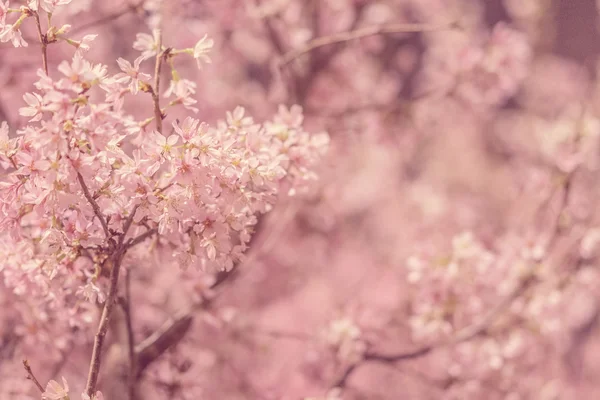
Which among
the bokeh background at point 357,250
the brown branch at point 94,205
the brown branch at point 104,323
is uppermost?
the bokeh background at point 357,250

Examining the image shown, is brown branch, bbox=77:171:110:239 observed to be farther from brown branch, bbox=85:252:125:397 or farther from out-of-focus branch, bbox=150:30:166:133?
out-of-focus branch, bbox=150:30:166:133

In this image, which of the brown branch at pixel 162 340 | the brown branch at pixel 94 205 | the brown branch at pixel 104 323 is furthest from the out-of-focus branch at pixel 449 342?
the brown branch at pixel 94 205

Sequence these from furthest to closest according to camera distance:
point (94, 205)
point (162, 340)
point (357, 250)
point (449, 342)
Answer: point (357, 250)
point (449, 342)
point (162, 340)
point (94, 205)

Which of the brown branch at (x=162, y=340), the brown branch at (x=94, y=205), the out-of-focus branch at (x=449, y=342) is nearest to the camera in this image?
the brown branch at (x=94, y=205)

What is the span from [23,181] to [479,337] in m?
2.05

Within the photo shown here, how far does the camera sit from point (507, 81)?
2.93m

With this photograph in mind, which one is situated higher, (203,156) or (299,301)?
(299,301)

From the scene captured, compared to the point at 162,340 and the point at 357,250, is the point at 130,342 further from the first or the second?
the point at 357,250

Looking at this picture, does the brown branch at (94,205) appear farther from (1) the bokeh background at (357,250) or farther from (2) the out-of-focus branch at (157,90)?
(1) the bokeh background at (357,250)

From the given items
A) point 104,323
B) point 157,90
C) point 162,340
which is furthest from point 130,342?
point 157,90

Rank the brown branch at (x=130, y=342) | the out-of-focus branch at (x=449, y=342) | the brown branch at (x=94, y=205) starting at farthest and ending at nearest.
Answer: the out-of-focus branch at (x=449, y=342)
the brown branch at (x=130, y=342)
the brown branch at (x=94, y=205)

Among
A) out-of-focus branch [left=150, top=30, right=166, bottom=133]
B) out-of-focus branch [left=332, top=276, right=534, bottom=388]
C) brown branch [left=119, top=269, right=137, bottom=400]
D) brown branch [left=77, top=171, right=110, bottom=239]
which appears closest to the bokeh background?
out-of-focus branch [left=332, top=276, right=534, bottom=388]

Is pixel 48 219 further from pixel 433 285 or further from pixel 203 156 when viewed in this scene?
pixel 433 285

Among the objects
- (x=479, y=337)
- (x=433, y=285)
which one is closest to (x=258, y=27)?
(x=433, y=285)
